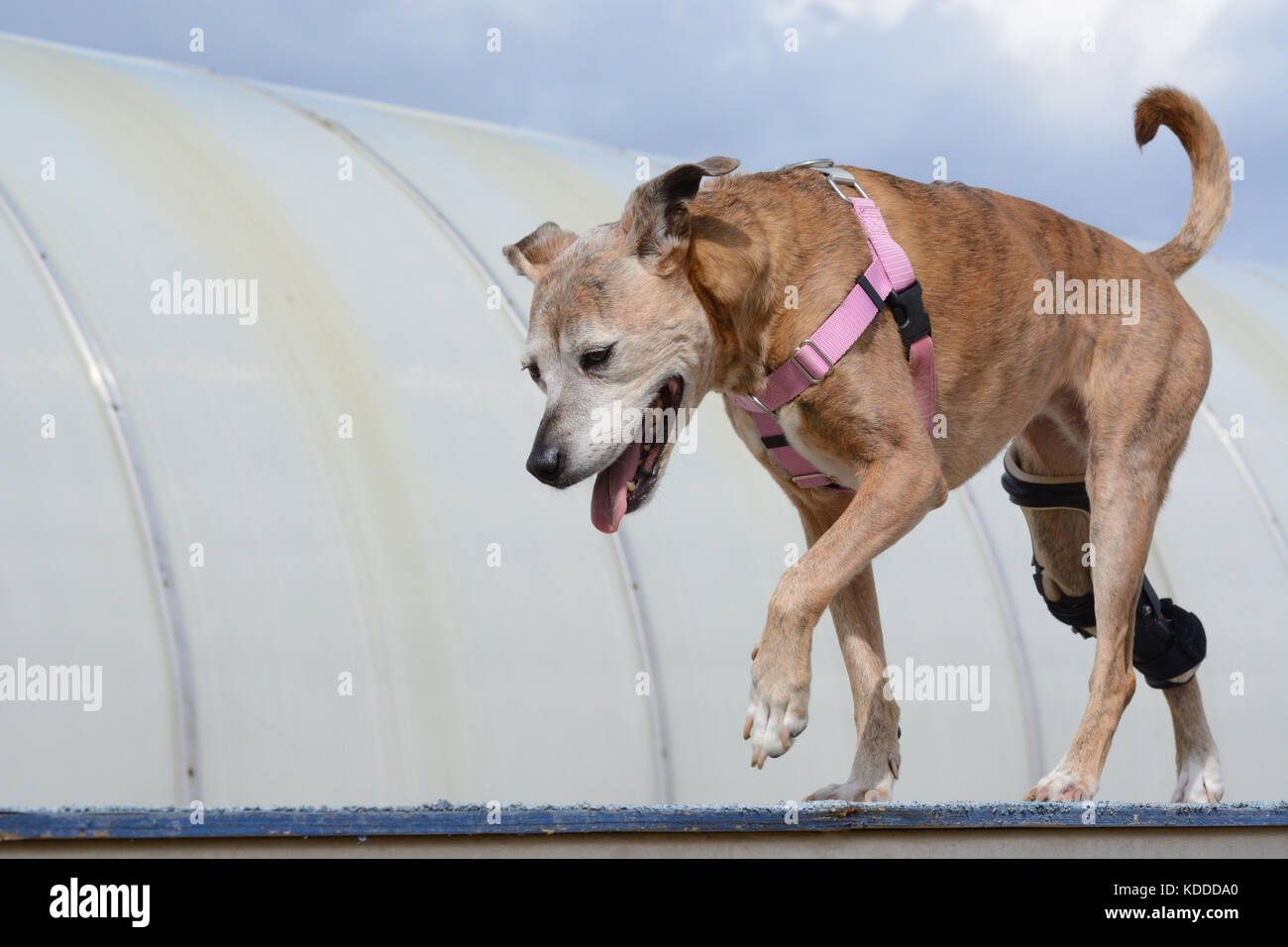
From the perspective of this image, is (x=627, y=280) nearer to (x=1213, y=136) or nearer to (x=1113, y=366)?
(x=1113, y=366)

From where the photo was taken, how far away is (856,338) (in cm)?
368

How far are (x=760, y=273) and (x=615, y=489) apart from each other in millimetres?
718

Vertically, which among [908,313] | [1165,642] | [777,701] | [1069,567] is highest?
[908,313]

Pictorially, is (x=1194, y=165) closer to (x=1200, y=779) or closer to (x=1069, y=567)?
(x=1069, y=567)

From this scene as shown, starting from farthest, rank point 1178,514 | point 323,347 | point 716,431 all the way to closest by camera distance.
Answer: point 1178,514 → point 716,431 → point 323,347

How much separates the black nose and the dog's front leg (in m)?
0.64

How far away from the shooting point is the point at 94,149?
21.8 feet

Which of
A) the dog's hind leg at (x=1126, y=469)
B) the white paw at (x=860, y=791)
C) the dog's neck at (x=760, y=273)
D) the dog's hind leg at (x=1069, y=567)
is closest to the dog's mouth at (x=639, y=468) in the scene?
the dog's neck at (x=760, y=273)

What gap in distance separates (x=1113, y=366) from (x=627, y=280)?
184cm

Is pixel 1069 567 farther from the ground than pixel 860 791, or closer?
farther from the ground

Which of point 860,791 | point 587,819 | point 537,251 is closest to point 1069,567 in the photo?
point 860,791

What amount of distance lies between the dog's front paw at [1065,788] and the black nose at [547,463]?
169cm

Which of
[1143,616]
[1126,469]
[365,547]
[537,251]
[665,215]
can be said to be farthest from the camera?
[365,547]
